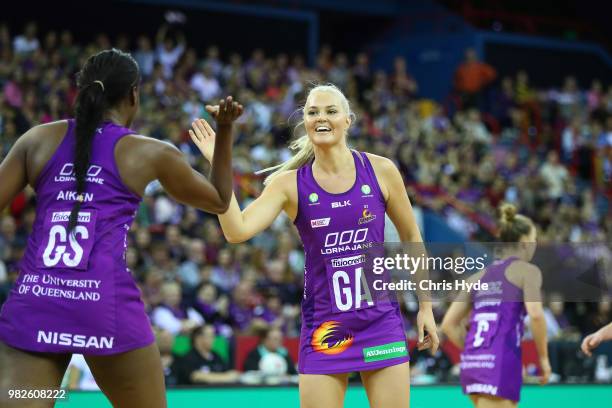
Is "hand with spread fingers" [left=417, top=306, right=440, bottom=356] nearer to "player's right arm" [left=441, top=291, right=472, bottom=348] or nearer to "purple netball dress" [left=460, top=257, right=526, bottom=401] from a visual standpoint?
"purple netball dress" [left=460, top=257, right=526, bottom=401]

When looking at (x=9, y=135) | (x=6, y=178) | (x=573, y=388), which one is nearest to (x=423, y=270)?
(x=6, y=178)

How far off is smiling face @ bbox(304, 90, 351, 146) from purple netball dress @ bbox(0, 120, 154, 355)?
1.63 m

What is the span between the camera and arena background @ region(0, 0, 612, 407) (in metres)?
11.0

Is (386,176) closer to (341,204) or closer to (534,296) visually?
(341,204)

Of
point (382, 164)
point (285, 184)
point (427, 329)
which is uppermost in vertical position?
point (382, 164)

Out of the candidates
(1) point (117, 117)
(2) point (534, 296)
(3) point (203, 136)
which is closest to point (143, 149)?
(1) point (117, 117)

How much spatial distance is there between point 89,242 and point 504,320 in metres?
3.68

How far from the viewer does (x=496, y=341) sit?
263 inches

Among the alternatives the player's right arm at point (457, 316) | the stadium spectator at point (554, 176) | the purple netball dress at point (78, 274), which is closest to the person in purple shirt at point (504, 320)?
the player's right arm at point (457, 316)

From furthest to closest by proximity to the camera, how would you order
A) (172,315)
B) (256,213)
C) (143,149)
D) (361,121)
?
(361,121), (172,315), (256,213), (143,149)

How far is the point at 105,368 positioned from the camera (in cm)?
397

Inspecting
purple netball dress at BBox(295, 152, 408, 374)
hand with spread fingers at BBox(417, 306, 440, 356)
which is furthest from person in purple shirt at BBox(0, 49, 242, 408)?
hand with spread fingers at BBox(417, 306, 440, 356)

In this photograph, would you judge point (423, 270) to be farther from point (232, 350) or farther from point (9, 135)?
point (9, 135)

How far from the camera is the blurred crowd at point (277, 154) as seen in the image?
11.3 metres
